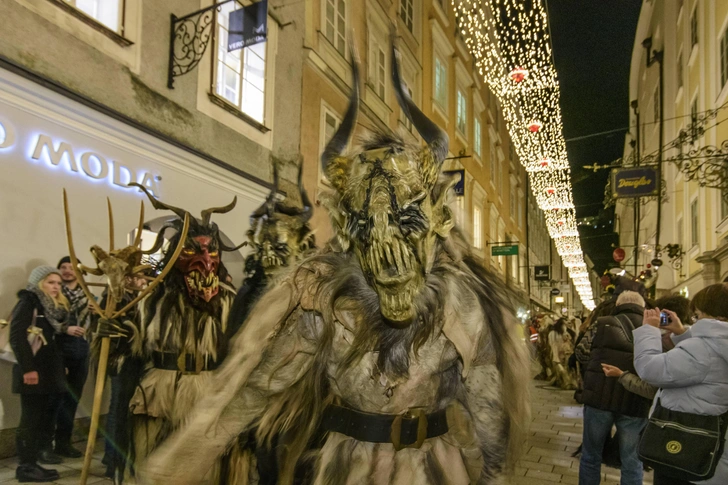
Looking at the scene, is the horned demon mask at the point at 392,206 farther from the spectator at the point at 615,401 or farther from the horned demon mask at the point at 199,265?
the spectator at the point at 615,401

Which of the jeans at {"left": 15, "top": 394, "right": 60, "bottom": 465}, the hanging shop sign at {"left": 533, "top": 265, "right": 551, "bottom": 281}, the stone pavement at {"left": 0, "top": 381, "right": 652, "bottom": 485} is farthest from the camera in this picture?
the hanging shop sign at {"left": 533, "top": 265, "right": 551, "bottom": 281}

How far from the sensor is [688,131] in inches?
411

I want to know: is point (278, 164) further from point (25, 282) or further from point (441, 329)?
point (441, 329)

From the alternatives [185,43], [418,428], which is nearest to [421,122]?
[418,428]

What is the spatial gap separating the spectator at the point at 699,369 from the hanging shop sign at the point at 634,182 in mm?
10897

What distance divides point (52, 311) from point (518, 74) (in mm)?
10461

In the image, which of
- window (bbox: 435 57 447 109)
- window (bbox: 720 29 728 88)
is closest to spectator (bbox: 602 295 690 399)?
window (bbox: 720 29 728 88)

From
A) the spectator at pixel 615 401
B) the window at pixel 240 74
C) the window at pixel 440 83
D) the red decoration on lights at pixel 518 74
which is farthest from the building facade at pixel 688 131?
the window at pixel 240 74

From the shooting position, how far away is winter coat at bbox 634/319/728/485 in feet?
8.62

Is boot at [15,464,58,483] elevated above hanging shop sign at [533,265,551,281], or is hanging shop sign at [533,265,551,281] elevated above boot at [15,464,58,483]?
hanging shop sign at [533,265,551,281]

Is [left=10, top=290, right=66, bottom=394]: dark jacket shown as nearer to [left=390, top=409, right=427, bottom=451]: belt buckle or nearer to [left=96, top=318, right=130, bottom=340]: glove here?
[left=96, top=318, right=130, bottom=340]: glove

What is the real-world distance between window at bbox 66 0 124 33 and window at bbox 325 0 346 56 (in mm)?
5356

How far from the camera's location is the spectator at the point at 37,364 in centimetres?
448

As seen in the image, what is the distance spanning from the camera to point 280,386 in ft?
6.42
